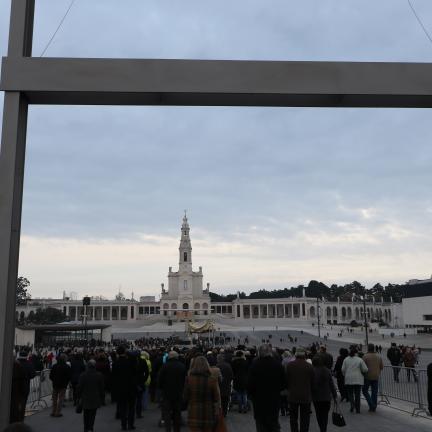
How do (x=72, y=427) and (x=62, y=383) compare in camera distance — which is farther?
(x=62, y=383)

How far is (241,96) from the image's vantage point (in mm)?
6965

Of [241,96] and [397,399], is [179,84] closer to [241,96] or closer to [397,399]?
[241,96]

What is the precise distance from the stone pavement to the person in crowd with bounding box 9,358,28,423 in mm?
935

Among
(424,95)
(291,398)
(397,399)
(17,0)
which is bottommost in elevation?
(397,399)

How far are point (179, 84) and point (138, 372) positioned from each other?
6.52 m

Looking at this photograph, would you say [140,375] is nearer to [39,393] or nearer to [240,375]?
[240,375]

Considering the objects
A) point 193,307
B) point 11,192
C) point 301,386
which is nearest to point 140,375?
point 301,386

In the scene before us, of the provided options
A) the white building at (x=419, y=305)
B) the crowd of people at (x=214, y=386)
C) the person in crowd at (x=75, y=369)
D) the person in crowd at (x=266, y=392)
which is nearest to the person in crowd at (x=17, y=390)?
the crowd of people at (x=214, y=386)

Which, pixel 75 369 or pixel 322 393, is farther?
pixel 75 369

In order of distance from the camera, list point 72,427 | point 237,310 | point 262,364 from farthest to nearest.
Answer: point 237,310
point 72,427
point 262,364

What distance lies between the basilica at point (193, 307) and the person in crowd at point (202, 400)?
397 feet

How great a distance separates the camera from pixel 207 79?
268 inches

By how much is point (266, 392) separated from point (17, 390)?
15.4 feet

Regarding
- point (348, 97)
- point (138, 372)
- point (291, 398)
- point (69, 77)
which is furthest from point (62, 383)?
point (348, 97)
